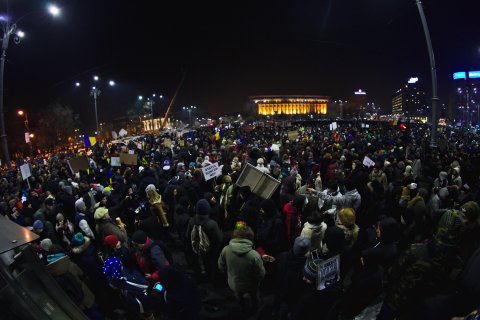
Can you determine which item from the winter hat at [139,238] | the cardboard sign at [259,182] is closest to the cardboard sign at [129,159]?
the cardboard sign at [259,182]

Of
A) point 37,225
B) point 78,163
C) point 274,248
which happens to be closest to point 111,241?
point 37,225

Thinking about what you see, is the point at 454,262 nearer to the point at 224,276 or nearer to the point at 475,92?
the point at 224,276

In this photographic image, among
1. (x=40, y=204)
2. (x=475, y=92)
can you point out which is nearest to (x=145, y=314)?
(x=40, y=204)

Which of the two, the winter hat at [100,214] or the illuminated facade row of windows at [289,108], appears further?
the illuminated facade row of windows at [289,108]

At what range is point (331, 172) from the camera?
9344 millimetres

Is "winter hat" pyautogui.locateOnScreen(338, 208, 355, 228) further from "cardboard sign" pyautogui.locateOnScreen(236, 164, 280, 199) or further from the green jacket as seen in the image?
"cardboard sign" pyautogui.locateOnScreen(236, 164, 280, 199)

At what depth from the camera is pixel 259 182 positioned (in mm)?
7062

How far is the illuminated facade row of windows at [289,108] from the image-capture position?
140250 millimetres

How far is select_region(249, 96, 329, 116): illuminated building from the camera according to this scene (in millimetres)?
140750

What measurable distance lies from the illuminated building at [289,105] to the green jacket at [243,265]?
136 m

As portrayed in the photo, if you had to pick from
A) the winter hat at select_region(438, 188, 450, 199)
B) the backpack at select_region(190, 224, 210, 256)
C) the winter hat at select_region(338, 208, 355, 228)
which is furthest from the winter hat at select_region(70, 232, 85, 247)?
the winter hat at select_region(438, 188, 450, 199)

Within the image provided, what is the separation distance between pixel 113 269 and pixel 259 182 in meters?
3.74

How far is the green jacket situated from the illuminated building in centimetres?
13595

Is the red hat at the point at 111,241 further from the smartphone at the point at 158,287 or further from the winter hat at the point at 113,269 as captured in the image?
the smartphone at the point at 158,287
